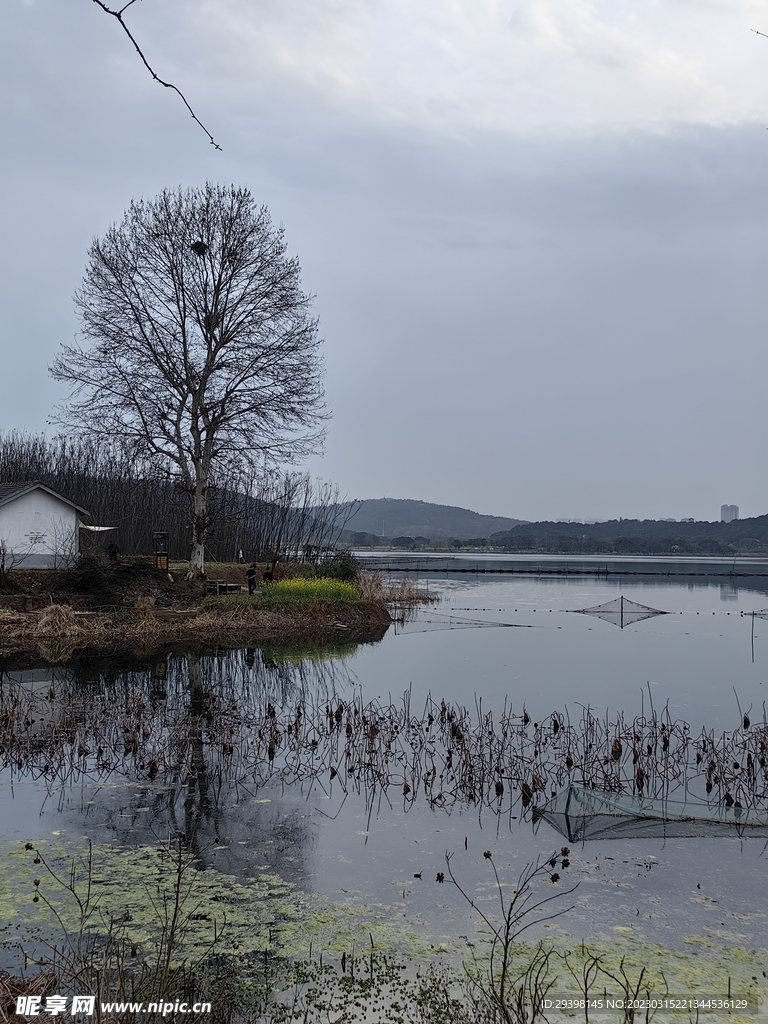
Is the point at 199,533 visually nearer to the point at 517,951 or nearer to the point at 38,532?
the point at 38,532

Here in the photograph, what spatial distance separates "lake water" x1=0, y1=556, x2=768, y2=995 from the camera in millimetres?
5516

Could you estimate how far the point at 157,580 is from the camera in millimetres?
24594

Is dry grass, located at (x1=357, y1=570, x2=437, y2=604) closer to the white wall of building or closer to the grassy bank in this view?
the grassy bank

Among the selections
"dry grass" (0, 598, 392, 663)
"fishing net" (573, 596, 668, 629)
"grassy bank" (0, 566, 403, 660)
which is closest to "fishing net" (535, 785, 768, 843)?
"dry grass" (0, 598, 392, 663)

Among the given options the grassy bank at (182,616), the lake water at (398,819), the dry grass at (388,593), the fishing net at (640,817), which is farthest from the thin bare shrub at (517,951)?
the dry grass at (388,593)

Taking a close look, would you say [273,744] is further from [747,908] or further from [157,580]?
[157,580]

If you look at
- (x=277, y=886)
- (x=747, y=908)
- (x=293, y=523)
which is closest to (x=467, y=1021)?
(x=277, y=886)

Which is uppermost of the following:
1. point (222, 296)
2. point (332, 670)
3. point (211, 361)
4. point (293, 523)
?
point (222, 296)

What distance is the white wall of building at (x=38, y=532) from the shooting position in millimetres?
26141

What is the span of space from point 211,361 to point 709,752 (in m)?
20.8

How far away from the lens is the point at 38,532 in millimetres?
26828

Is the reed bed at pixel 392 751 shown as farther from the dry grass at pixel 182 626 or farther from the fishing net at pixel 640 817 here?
the dry grass at pixel 182 626

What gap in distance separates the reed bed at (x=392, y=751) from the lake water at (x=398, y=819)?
16cm

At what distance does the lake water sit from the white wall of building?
11.5 metres
